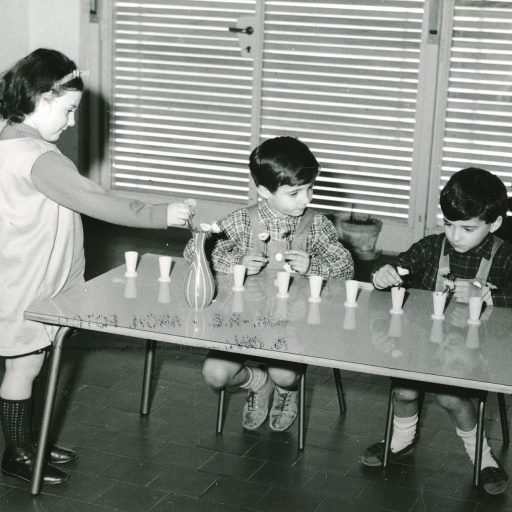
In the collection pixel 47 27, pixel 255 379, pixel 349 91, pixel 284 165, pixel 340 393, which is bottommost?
pixel 340 393

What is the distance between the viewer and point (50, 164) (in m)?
2.81

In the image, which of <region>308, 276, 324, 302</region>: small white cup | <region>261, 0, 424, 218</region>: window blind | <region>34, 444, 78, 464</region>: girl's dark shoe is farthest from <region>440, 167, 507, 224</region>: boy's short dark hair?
<region>261, 0, 424, 218</region>: window blind

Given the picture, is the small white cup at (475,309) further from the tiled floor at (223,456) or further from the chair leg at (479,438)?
the tiled floor at (223,456)

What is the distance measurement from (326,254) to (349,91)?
3292 mm

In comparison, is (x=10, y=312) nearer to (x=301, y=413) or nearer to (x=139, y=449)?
(x=139, y=449)

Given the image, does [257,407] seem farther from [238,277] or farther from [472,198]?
[472,198]

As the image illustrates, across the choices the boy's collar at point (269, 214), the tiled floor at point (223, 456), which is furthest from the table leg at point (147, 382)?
the boy's collar at point (269, 214)

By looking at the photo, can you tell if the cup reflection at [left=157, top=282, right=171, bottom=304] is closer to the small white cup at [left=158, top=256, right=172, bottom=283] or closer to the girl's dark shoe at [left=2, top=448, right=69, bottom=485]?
the small white cup at [left=158, top=256, right=172, bottom=283]

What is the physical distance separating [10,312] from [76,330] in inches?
11.0

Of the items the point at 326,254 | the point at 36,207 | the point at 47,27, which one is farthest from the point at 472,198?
the point at 47,27

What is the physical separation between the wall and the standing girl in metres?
Result: 3.89

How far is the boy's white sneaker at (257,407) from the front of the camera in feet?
11.5

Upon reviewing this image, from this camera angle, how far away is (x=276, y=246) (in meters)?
3.39

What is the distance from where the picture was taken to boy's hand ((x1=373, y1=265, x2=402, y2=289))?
294 centimetres
